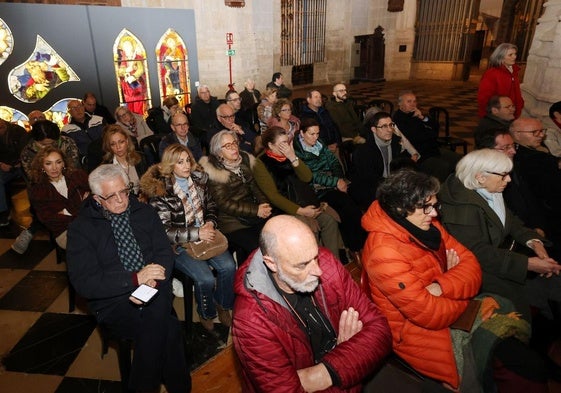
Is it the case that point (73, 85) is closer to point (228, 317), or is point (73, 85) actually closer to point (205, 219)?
point (205, 219)

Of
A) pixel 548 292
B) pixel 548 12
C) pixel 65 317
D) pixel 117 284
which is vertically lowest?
pixel 65 317

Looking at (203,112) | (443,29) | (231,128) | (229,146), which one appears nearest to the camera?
(229,146)

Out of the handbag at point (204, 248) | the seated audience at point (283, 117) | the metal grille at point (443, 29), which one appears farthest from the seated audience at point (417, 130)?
the metal grille at point (443, 29)

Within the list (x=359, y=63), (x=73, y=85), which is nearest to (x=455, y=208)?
(x=73, y=85)

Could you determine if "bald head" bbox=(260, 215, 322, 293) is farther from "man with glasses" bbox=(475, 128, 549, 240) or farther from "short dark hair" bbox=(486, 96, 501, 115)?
"short dark hair" bbox=(486, 96, 501, 115)

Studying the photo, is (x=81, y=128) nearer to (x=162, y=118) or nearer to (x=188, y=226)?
(x=162, y=118)

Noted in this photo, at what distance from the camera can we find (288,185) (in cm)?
340

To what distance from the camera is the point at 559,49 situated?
15.8ft

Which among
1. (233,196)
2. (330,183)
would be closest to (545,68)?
(330,183)

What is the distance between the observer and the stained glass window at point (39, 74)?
5.91 meters

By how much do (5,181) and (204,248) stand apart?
3.68 metres

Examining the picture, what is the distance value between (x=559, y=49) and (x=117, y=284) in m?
5.91

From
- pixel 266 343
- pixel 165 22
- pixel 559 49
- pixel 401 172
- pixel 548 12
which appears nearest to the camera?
pixel 266 343

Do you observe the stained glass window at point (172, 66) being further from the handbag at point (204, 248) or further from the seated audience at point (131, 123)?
the handbag at point (204, 248)
